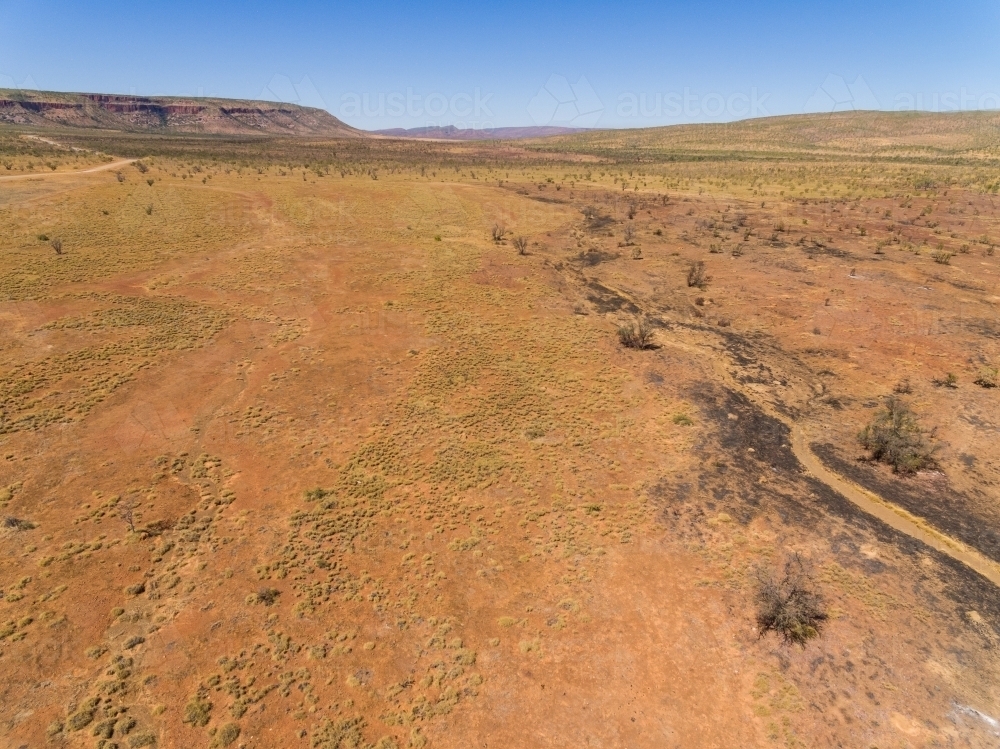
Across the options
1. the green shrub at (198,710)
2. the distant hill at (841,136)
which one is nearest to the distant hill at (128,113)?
the distant hill at (841,136)

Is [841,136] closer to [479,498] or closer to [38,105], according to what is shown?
[479,498]

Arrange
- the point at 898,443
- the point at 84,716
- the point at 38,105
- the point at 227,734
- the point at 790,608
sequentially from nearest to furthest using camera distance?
the point at 227,734, the point at 84,716, the point at 790,608, the point at 898,443, the point at 38,105

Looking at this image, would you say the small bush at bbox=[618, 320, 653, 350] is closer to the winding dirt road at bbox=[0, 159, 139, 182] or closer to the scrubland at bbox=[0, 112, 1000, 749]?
the scrubland at bbox=[0, 112, 1000, 749]

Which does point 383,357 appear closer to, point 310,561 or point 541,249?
point 310,561

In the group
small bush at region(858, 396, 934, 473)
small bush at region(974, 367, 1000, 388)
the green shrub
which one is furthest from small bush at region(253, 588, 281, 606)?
small bush at region(974, 367, 1000, 388)

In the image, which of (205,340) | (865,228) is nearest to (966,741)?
(205,340)

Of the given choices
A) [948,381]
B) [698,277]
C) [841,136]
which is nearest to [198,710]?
[948,381]
